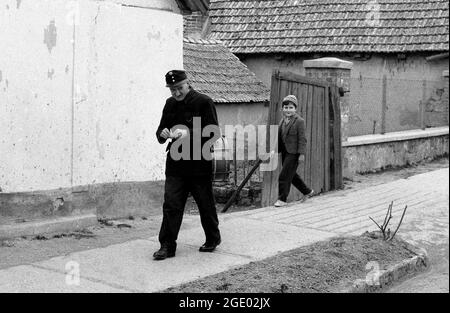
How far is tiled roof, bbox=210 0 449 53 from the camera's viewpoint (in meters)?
19.1

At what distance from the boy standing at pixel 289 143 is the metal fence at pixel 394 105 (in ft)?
12.8

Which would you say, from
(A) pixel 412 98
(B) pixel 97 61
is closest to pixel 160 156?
(B) pixel 97 61

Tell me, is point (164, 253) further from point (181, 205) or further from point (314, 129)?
point (314, 129)

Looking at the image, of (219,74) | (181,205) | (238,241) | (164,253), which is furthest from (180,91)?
(219,74)

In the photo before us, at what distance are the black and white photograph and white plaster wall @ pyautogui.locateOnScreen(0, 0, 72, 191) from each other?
0.02 meters

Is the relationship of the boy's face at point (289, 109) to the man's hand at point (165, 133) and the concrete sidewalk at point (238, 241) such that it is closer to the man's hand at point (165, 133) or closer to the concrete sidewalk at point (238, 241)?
the concrete sidewalk at point (238, 241)

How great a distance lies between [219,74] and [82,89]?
9121 millimetres

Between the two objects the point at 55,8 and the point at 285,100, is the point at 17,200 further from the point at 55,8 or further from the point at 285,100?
the point at 285,100

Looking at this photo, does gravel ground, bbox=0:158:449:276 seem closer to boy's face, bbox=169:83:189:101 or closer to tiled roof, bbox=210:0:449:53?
boy's face, bbox=169:83:189:101

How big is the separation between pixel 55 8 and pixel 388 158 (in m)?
9.15

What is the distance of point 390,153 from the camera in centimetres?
1559

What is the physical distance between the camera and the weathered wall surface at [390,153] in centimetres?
1403

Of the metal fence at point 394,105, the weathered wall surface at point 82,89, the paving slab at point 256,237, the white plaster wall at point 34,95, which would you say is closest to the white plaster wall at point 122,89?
the weathered wall surface at point 82,89

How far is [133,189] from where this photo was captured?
31.3 ft
